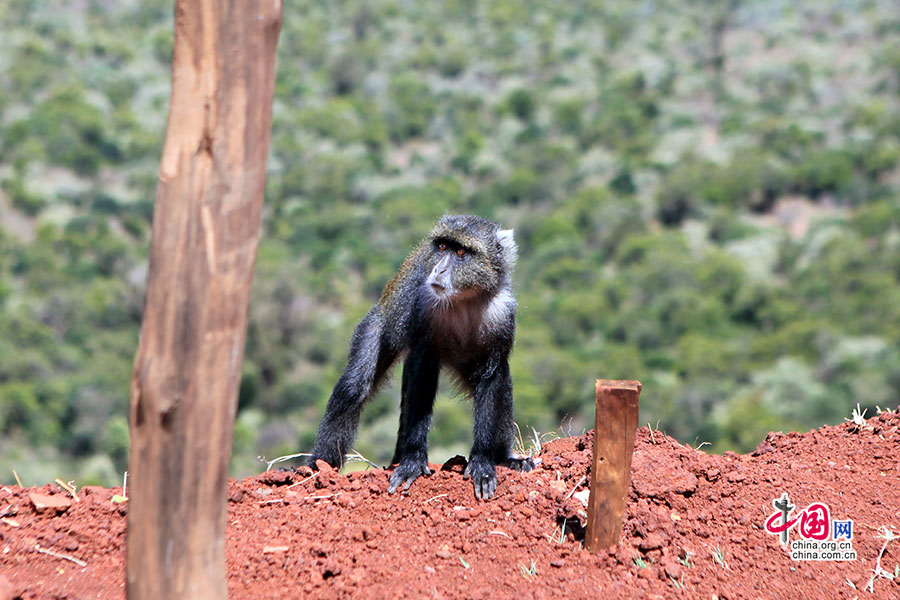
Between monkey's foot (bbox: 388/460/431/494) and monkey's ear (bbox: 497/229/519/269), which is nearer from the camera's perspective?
monkey's foot (bbox: 388/460/431/494)

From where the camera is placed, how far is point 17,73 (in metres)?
51.4

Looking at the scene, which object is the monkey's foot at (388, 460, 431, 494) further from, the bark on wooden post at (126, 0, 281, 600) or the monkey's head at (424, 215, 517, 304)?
the bark on wooden post at (126, 0, 281, 600)

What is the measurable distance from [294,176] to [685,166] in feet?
72.7

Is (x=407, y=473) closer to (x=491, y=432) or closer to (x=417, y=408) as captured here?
(x=417, y=408)

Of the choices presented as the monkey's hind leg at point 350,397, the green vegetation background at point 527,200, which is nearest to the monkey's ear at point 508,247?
the monkey's hind leg at point 350,397

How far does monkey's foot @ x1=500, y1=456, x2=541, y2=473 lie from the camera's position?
5.93 metres

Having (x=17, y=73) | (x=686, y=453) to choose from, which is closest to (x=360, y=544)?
(x=686, y=453)

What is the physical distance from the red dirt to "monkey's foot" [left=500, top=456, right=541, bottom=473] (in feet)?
0.73

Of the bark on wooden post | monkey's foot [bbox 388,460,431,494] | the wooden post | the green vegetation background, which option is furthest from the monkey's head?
the green vegetation background

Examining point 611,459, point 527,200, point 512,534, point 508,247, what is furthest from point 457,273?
point 527,200

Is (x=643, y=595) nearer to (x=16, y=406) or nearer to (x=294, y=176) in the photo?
(x=16, y=406)

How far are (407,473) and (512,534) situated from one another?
97cm

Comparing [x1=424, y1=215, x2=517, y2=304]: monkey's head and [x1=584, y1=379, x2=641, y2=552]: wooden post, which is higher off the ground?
[x1=424, y1=215, x2=517, y2=304]: monkey's head

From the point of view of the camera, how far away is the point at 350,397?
20.8 feet
